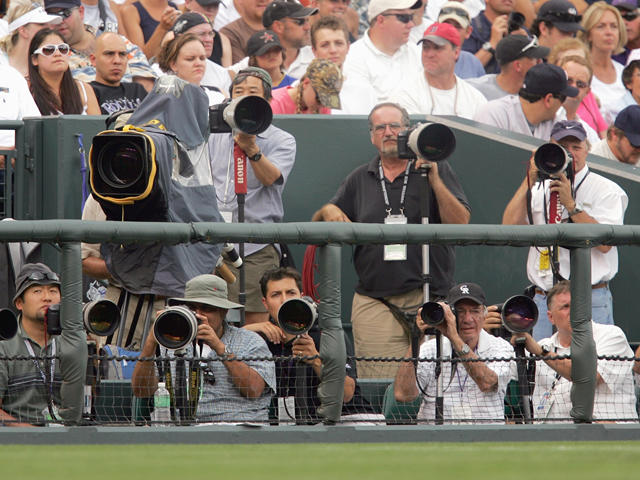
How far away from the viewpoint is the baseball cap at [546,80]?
9.00m

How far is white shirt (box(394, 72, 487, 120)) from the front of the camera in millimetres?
9836

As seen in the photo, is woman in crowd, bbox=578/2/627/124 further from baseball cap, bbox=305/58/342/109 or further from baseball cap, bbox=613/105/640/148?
baseball cap, bbox=305/58/342/109

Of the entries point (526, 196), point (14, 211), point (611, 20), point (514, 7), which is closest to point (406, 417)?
point (526, 196)

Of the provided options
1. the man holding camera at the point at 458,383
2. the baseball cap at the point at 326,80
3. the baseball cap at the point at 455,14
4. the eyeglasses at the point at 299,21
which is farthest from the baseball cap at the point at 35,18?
the man holding camera at the point at 458,383

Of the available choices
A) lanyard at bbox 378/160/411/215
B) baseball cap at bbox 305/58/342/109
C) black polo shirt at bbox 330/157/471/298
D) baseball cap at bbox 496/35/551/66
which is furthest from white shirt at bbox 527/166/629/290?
baseball cap at bbox 496/35/551/66

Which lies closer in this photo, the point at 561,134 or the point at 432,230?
the point at 432,230

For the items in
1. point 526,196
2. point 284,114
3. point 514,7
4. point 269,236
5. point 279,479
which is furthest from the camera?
point 514,7

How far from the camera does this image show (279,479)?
3850mm

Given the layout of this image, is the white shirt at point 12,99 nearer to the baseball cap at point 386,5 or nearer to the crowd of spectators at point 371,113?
the crowd of spectators at point 371,113

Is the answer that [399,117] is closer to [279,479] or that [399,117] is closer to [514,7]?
[279,479]

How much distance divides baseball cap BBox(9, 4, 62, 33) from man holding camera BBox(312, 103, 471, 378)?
2490mm

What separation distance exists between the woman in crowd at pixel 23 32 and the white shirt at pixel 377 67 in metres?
2.58

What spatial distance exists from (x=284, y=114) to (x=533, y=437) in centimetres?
456

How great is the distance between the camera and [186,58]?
357 inches
